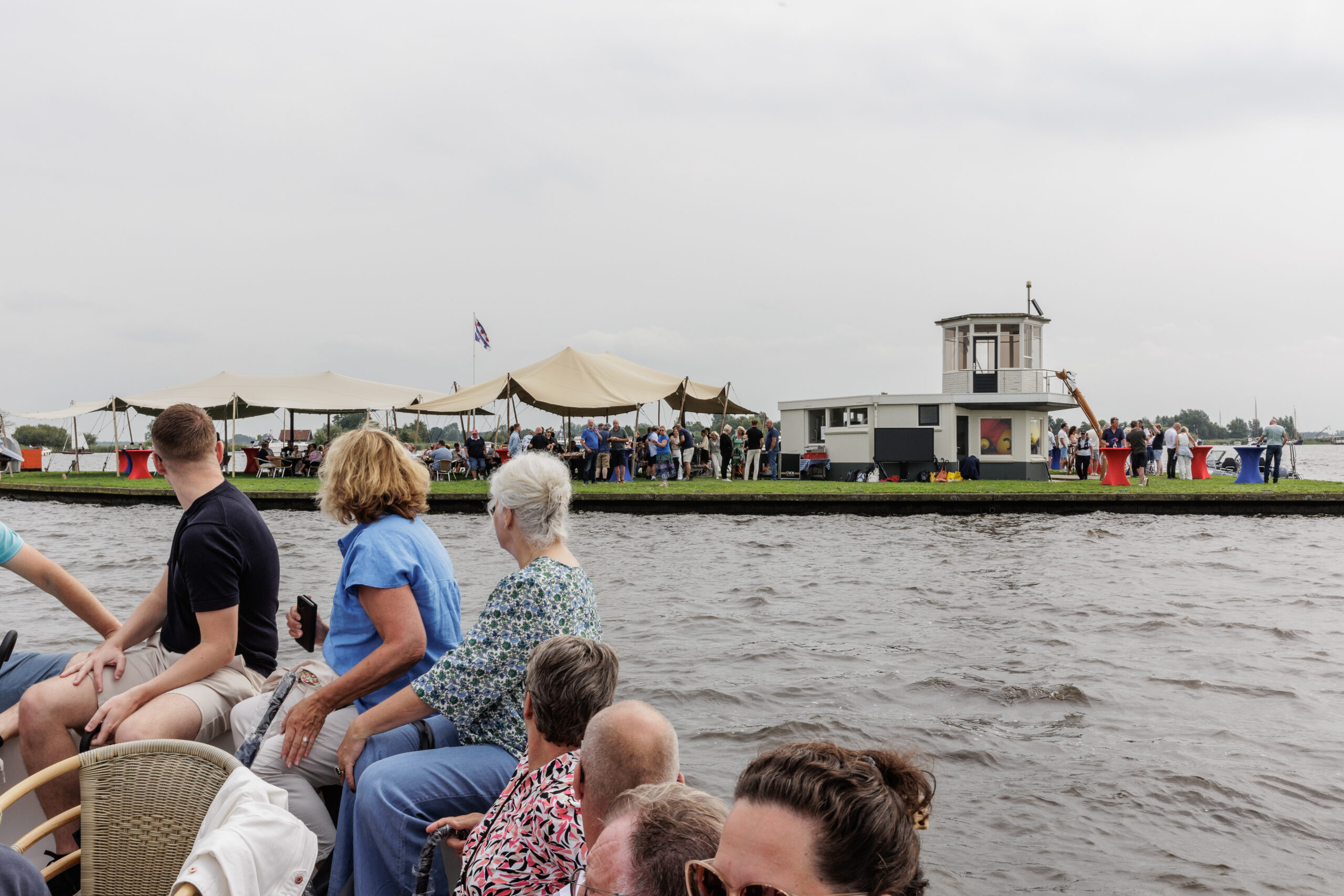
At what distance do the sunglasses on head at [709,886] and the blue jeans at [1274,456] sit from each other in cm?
2813

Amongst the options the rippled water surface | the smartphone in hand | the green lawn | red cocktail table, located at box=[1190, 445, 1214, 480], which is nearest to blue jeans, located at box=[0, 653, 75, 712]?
the smartphone in hand

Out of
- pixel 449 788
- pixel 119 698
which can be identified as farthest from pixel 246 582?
pixel 449 788

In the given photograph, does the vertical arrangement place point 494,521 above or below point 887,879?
above

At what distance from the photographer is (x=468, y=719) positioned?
3.13 m

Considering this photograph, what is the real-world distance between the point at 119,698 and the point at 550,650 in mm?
1725

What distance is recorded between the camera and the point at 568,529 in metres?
3.40

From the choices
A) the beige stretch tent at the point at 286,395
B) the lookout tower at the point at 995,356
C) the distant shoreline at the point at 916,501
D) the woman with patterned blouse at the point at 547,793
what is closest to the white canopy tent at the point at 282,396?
the beige stretch tent at the point at 286,395

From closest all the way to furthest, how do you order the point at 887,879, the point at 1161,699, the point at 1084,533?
the point at 887,879
the point at 1161,699
the point at 1084,533

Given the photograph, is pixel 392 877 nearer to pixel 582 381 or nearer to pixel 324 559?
pixel 324 559

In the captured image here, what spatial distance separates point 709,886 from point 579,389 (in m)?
25.3

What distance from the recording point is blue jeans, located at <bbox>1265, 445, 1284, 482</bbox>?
25.6m

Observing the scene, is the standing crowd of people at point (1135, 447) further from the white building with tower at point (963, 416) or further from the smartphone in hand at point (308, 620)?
the smartphone in hand at point (308, 620)

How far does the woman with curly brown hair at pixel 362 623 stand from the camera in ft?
10.5

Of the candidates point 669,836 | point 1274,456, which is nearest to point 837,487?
point 1274,456
